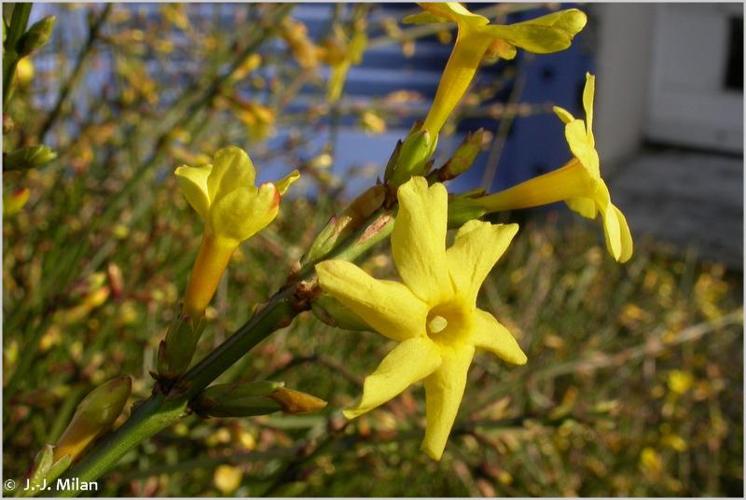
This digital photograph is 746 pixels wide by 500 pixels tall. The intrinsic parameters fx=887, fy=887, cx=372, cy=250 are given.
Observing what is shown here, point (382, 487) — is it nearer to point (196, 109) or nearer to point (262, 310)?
point (196, 109)

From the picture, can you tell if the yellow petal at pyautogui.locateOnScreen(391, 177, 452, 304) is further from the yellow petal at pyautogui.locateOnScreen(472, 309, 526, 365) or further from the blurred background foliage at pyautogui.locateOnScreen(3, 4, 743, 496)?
the blurred background foliage at pyautogui.locateOnScreen(3, 4, 743, 496)

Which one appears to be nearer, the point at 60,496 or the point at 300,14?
Answer: the point at 60,496

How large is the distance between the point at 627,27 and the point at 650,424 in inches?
248

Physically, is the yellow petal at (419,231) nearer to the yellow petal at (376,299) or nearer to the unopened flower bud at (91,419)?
the yellow petal at (376,299)

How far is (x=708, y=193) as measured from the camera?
8398 mm

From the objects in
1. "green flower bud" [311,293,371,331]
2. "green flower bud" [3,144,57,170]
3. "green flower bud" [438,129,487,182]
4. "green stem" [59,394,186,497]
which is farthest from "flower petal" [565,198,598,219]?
"green flower bud" [3,144,57,170]

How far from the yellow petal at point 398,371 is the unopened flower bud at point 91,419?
8.4 inches

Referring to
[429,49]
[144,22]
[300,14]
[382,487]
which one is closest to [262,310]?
[382,487]

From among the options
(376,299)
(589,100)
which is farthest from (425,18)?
(376,299)

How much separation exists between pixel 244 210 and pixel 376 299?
0.11 metres

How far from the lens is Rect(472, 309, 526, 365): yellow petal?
23.5 inches

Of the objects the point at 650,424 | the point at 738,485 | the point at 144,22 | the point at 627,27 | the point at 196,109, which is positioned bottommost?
the point at 627,27

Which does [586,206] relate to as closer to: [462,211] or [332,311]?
[462,211]

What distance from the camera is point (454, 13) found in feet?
2.11
